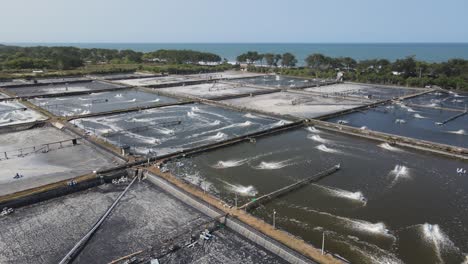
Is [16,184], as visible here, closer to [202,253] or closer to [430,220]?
[202,253]

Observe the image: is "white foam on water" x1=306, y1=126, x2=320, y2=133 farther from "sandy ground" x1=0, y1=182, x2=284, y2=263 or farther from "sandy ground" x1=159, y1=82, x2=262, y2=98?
"sandy ground" x1=159, y1=82, x2=262, y2=98

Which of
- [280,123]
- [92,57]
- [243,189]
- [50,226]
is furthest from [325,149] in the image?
[92,57]

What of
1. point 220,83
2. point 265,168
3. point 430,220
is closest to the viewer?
point 430,220

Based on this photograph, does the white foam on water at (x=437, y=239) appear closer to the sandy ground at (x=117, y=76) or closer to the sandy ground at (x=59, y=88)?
the sandy ground at (x=59, y=88)

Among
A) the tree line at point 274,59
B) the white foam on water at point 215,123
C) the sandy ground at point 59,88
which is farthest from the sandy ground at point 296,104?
the tree line at point 274,59

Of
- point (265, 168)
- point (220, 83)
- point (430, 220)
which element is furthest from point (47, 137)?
point (220, 83)

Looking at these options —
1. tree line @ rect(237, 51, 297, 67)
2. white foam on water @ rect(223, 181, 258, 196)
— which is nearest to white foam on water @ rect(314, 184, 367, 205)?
white foam on water @ rect(223, 181, 258, 196)
